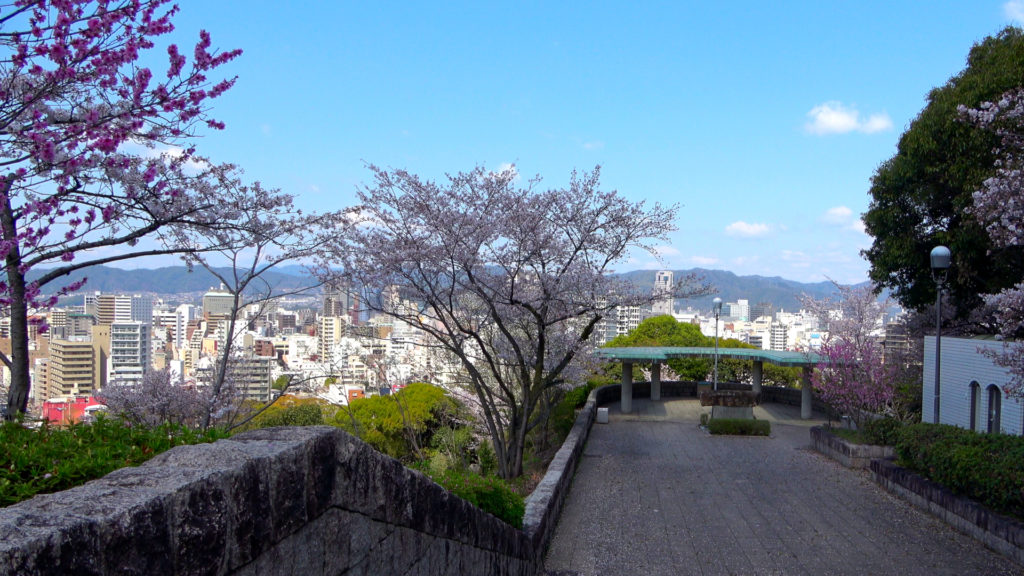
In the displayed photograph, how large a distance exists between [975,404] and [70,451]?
15.2 metres

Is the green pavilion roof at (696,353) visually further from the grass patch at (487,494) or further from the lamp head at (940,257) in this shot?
the grass patch at (487,494)

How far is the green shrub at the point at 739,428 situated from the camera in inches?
763

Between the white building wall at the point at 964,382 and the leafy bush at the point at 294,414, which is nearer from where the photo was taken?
the white building wall at the point at 964,382

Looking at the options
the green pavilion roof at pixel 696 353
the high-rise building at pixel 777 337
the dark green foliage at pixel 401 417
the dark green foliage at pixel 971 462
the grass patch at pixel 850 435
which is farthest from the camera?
the high-rise building at pixel 777 337

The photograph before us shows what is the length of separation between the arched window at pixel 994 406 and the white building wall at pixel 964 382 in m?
0.08

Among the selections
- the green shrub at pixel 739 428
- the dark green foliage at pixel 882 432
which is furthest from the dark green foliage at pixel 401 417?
the dark green foliage at pixel 882 432

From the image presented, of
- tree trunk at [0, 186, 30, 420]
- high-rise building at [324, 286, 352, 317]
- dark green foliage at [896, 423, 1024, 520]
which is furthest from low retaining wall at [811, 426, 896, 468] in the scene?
tree trunk at [0, 186, 30, 420]

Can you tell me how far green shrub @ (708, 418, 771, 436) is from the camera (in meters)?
19.4

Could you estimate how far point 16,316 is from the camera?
5.32 metres

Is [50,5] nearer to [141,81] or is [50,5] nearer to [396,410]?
[141,81]

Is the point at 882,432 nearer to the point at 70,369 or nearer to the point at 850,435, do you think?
the point at 850,435

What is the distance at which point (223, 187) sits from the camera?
736 centimetres

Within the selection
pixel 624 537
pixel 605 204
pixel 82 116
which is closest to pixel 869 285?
pixel 605 204

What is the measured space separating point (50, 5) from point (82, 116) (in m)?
0.77
